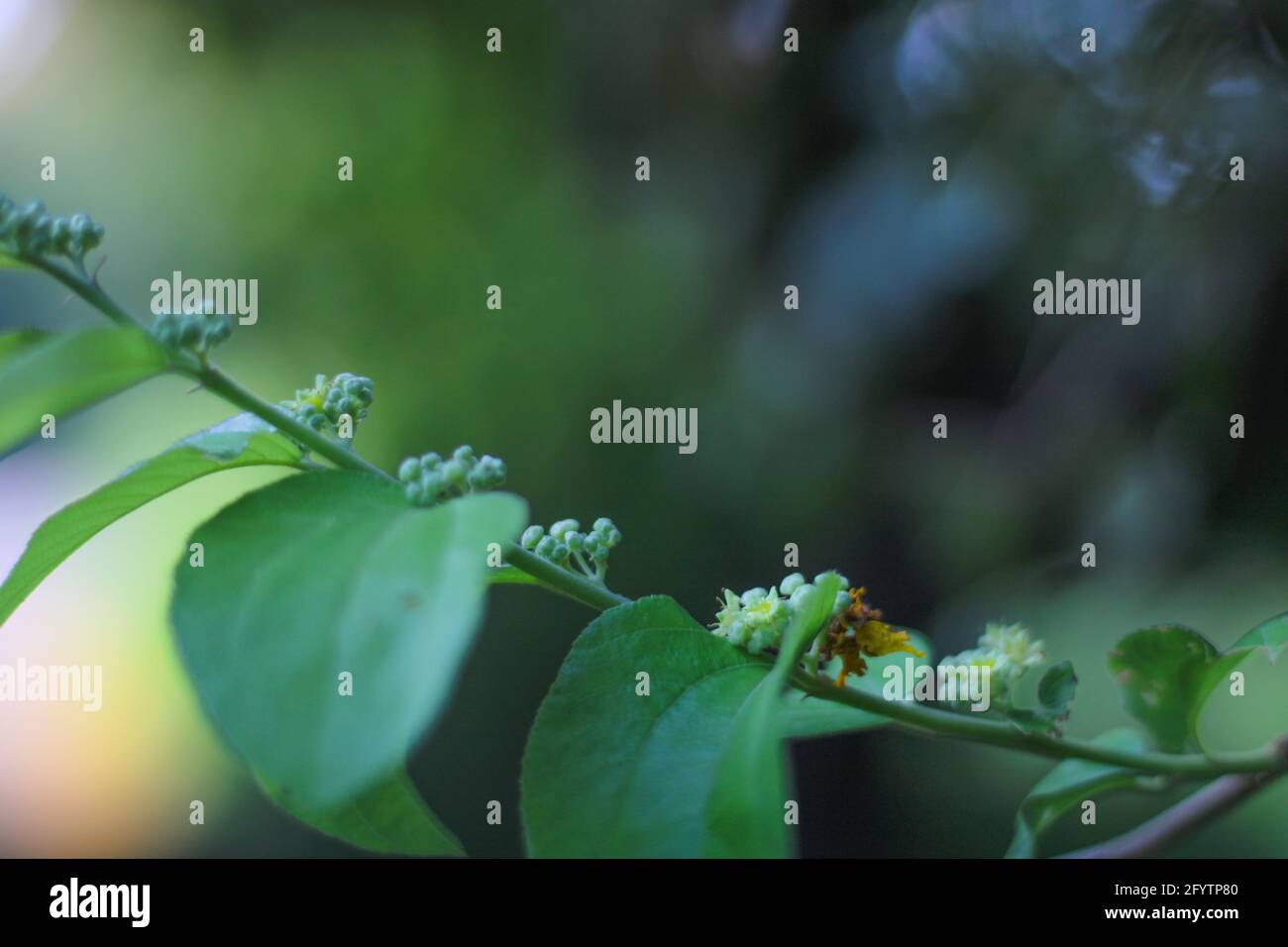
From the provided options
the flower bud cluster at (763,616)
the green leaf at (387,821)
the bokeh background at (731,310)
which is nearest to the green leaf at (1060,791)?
the flower bud cluster at (763,616)

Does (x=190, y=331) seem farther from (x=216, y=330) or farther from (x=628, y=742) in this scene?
(x=628, y=742)

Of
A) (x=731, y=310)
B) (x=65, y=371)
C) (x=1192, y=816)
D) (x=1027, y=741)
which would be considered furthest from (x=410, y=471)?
(x=731, y=310)

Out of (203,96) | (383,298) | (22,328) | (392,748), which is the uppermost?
(203,96)

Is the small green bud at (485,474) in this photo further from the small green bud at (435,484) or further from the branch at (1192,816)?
the branch at (1192,816)

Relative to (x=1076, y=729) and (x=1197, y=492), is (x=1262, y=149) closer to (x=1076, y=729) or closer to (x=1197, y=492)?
(x=1197, y=492)

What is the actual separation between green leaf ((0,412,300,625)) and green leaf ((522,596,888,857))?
0.47 feet

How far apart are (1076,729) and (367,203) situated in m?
1.41

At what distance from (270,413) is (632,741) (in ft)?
0.60

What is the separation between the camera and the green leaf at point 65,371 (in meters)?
0.33

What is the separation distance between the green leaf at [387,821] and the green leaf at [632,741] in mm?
49

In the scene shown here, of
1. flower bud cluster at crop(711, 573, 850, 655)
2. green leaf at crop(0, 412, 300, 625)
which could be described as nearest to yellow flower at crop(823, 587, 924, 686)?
flower bud cluster at crop(711, 573, 850, 655)

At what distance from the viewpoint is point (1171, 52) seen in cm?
134

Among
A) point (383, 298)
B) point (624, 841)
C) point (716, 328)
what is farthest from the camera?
point (383, 298)
